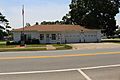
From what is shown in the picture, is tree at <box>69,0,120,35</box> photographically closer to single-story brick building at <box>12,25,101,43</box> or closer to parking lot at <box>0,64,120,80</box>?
single-story brick building at <box>12,25,101,43</box>

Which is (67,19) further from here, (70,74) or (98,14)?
(70,74)

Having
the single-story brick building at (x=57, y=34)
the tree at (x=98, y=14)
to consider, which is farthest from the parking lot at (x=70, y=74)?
the tree at (x=98, y=14)

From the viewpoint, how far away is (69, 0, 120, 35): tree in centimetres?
7088

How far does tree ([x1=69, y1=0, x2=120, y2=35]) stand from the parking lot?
5713 centimetres

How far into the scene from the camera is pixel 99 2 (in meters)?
71.0

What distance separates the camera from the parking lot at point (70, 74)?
11438mm

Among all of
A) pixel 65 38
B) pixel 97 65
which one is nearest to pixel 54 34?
pixel 65 38

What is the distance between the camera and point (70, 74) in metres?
12.3

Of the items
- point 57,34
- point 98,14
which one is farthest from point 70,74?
point 98,14

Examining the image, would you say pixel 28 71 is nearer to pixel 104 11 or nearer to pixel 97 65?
pixel 97 65

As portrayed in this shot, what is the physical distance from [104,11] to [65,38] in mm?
16349

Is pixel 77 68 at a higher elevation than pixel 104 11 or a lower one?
lower

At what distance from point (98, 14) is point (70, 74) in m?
60.8

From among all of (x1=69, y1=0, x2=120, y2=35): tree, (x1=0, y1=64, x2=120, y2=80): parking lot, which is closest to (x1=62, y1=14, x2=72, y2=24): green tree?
(x1=69, y1=0, x2=120, y2=35): tree
